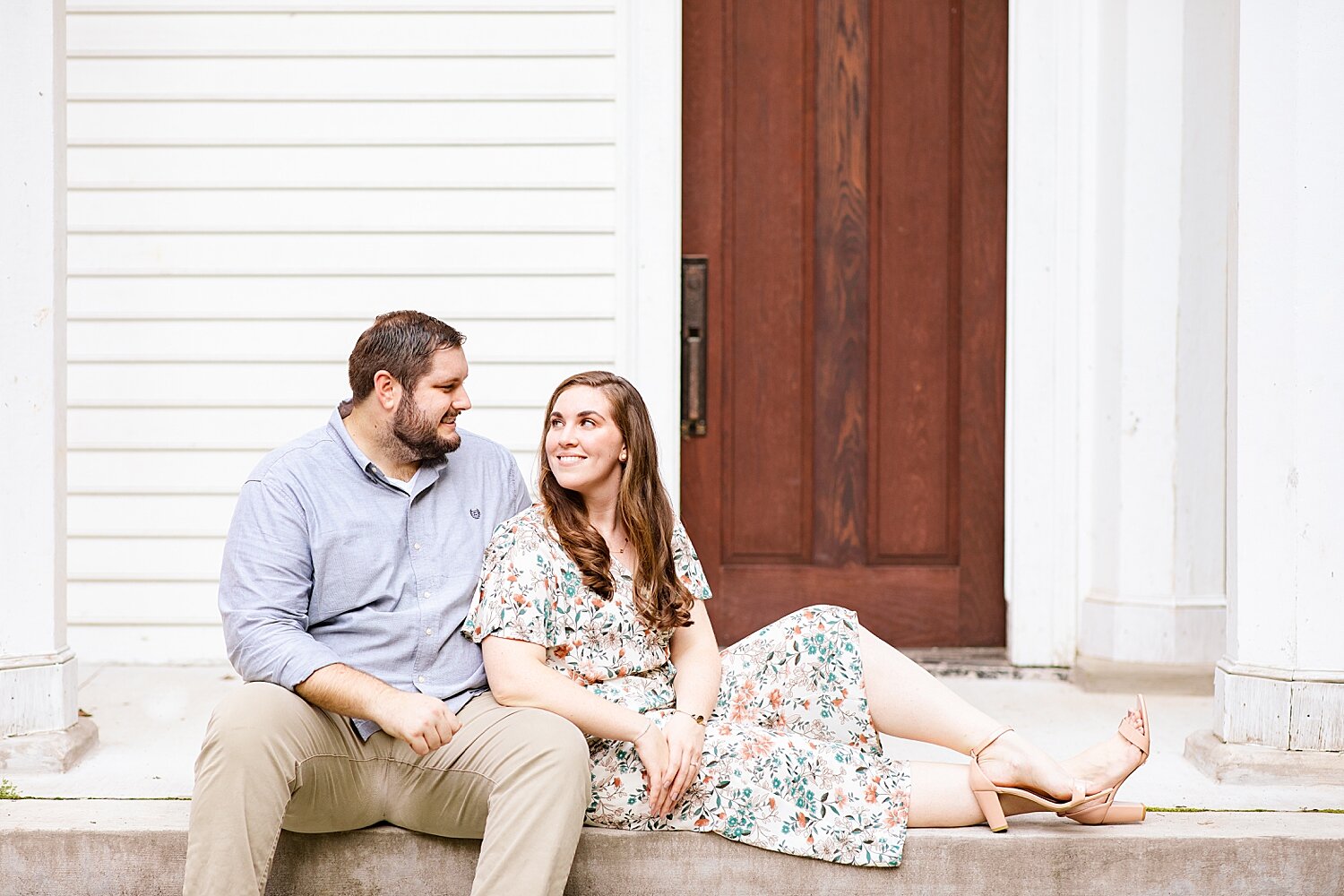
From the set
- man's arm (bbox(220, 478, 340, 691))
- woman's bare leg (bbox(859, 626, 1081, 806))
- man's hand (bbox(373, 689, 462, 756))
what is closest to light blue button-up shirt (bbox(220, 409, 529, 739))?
man's arm (bbox(220, 478, 340, 691))

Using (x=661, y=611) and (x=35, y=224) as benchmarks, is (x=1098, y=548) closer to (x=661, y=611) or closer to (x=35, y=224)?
(x=661, y=611)

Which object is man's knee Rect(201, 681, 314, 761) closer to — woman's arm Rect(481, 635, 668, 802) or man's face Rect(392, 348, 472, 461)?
woman's arm Rect(481, 635, 668, 802)

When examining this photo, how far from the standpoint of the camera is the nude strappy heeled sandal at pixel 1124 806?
2482mm

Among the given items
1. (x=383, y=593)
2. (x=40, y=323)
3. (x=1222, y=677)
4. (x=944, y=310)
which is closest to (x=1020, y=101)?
(x=944, y=310)

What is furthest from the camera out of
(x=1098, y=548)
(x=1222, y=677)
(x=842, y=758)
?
(x=1098, y=548)

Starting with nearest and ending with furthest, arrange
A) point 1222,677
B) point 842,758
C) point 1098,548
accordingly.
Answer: point 842,758, point 1222,677, point 1098,548

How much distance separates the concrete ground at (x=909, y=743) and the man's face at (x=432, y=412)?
101 cm

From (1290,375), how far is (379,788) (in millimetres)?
2215

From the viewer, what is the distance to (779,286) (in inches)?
162

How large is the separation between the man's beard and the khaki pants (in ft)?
1.70

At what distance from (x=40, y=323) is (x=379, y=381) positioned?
1.04 meters

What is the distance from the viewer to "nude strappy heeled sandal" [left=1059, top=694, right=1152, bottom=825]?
2482 millimetres

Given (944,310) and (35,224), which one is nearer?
(35,224)

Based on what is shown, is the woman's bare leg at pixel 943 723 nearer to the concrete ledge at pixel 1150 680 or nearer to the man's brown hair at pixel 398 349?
the man's brown hair at pixel 398 349
